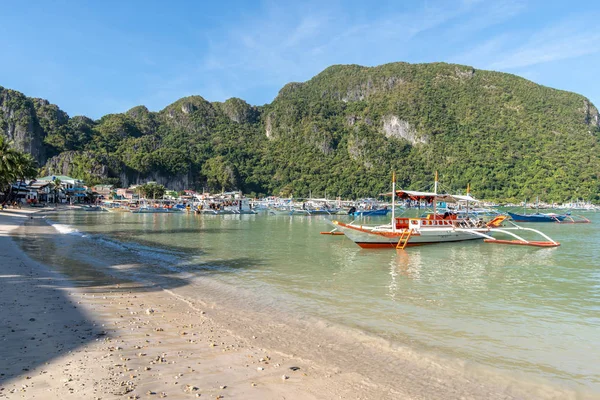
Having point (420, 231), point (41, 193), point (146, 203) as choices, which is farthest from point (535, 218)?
point (41, 193)

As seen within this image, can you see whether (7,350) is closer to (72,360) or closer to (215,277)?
(72,360)

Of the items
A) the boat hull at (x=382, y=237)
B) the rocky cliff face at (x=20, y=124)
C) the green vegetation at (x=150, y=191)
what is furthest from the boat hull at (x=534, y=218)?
the rocky cliff face at (x=20, y=124)

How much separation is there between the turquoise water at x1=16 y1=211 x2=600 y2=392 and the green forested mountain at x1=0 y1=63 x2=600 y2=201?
115 m

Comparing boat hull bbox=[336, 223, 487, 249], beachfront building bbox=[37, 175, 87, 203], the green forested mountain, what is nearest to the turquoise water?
boat hull bbox=[336, 223, 487, 249]

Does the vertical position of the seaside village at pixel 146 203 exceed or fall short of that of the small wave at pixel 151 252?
it exceeds it

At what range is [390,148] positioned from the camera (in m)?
174

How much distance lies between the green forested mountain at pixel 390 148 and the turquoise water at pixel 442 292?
377 ft

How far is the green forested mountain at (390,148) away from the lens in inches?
4951

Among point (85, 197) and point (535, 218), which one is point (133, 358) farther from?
point (85, 197)

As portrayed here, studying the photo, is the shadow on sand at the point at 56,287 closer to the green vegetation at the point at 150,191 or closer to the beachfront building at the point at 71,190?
the beachfront building at the point at 71,190

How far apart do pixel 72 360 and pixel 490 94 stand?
198 m

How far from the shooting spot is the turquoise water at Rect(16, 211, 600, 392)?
23.6 ft

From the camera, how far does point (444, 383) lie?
5.60 metres

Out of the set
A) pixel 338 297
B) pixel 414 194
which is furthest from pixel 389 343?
pixel 414 194
